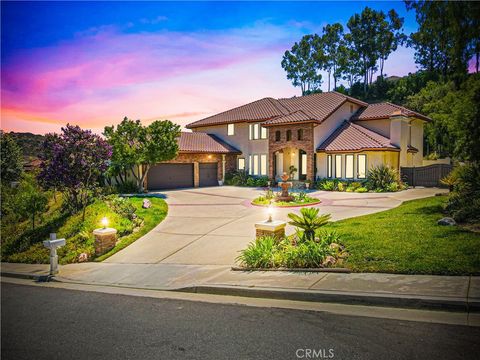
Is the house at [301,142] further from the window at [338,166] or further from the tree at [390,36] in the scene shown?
the tree at [390,36]

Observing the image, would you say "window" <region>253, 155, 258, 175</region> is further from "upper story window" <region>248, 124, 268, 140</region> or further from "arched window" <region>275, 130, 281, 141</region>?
"arched window" <region>275, 130, 281, 141</region>

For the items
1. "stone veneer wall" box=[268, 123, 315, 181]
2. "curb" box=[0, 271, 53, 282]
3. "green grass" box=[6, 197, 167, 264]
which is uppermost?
"stone veneer wall" box=[268, 123, 315, 181]

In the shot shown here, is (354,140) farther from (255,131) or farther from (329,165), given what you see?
(255,131)

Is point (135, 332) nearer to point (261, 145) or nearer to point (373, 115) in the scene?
point (261, 145)

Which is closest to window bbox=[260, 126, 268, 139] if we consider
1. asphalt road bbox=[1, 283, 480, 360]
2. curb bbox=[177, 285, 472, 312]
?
curb bbox=[177, 285, 472, 312]

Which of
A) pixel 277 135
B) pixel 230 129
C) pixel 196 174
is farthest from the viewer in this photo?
pixel 230 129

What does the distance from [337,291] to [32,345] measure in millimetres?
5211

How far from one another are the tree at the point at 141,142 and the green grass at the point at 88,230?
596cm

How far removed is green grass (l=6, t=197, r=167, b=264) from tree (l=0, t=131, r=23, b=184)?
24.1 m

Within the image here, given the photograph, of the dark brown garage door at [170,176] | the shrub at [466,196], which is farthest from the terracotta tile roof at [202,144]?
the shrub at [466,196]

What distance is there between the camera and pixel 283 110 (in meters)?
32.3

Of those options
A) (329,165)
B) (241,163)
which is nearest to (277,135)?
(329,165)

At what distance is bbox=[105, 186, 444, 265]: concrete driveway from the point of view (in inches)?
404

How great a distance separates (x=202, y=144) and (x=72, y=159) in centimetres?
1623
